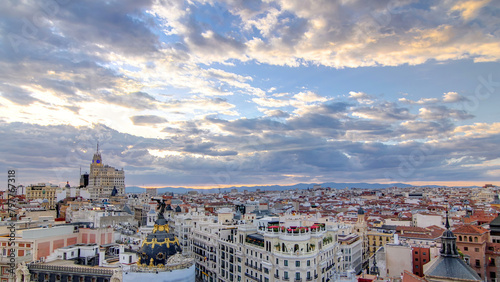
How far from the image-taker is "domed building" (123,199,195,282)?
2163 inches

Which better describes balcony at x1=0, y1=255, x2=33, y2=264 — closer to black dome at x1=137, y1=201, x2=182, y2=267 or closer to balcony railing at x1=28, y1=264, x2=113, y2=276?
balcony railing at x1=28, y1=264, x2=113, y2=276

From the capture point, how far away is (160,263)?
56344mm

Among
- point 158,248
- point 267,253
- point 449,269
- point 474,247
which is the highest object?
point 158,248

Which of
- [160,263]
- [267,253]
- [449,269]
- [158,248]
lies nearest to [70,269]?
[158,248]

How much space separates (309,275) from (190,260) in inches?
779

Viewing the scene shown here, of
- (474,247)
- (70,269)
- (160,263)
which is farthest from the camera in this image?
(474,247)

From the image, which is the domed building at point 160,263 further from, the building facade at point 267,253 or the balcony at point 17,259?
the balcony at point 17,259

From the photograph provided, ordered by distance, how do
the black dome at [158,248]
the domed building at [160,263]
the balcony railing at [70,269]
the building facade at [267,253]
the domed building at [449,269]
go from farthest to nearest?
the building facade at [267,253] → the black dome at [158,248] → the balcony railing at [70,269] → the domed building at [160,263] → the domed building at [449,269]

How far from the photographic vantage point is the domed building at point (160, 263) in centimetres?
5494

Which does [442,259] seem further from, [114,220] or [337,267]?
[114,220]

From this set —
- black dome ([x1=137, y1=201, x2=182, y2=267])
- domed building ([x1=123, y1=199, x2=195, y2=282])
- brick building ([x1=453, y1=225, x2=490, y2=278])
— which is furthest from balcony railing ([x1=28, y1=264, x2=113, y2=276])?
brick building ([x1=453, y1=225, x2=490, y2=278])

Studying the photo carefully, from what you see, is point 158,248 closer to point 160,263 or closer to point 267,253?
point 160,263

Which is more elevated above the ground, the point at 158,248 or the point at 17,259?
the point at 158,248

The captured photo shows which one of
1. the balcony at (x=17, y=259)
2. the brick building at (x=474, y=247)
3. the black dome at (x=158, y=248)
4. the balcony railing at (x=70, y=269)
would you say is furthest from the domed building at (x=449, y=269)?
the balcony at (x=17, y=259)
